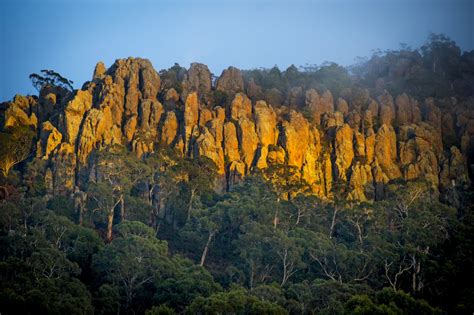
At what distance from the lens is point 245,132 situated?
8206 cm

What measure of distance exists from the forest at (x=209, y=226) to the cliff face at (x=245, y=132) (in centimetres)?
44

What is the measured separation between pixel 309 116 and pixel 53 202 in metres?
41.3

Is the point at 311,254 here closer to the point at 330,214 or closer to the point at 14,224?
the point at 330,214

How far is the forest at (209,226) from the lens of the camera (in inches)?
1946

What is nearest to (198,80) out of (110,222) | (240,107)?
(240,107)

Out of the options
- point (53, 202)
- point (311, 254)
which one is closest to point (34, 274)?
point (53, 202)

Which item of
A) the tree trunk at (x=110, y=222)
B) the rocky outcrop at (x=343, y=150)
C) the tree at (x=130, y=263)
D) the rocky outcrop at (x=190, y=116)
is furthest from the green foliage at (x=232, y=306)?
the rocky outcrop at (x=343, y=150)

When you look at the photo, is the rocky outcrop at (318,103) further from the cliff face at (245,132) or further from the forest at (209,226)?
the forest at (209,226)

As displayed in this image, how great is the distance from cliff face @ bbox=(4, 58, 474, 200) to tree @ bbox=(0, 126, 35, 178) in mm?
1646

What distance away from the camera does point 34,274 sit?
49.1 metres

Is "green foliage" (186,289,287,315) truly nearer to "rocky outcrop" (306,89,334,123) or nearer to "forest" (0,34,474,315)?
"forest" (0,34,474,315)

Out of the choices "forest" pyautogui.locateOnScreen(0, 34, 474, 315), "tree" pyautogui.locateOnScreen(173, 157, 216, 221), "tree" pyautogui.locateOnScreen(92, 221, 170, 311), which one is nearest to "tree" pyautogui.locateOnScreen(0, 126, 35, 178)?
"forest" pyautogui.locateOnScreen(0, 34, 474, 315)

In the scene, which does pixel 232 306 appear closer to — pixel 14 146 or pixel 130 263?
pixel 130 263

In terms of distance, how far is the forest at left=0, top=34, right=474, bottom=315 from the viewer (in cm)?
4944
